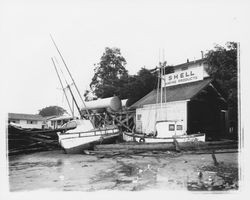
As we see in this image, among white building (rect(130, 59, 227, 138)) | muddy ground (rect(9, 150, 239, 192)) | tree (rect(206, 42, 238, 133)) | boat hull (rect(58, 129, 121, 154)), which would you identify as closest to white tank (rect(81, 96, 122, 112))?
white building (rect(130, 59, 227, 138))

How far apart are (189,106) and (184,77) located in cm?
290

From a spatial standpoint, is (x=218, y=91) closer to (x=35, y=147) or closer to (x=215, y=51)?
(x=215, y=51)

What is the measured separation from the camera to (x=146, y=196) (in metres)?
5.95

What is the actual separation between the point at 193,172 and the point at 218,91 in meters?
13.5

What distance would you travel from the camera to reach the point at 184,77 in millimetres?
20000

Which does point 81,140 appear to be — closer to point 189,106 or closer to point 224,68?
point 189,106

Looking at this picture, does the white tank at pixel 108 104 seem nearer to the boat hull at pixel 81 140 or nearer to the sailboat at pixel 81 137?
the sailboat at pixel 81 137

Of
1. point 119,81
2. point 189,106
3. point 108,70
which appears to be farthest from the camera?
point 108,70

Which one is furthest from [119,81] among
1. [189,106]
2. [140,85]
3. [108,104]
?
[189,106]

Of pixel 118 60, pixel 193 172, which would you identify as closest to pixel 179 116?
pixel 193 172

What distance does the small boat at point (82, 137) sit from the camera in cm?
1551

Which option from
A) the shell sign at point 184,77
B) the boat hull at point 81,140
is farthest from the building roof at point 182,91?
the boat hull at point 81,140

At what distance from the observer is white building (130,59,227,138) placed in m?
18.1

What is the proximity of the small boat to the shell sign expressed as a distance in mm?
6666
